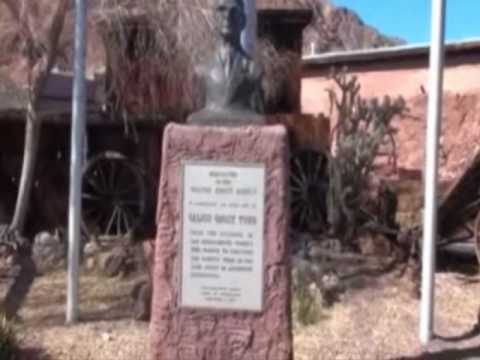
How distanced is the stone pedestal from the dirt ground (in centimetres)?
159

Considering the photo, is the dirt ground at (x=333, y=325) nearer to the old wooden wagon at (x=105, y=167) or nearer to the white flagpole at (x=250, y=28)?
the old wooden wagon at (x=105, y=167)

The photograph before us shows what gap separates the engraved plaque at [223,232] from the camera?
6320 mm

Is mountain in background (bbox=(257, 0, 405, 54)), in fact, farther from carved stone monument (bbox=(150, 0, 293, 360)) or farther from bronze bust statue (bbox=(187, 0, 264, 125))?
carved stone monument (bbox=(150, 0, 293, 360))

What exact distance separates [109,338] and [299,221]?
4.59 metres

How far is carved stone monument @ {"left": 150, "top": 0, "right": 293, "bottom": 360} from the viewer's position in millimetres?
6324

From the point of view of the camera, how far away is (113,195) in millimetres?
11930

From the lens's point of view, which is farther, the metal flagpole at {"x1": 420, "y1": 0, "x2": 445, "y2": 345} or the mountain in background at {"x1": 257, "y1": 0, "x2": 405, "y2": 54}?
the mountain in background at {"x1": 257, "y1": 0, "x2": 405, "y2": 54}

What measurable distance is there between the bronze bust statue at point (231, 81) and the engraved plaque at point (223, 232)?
0.33m

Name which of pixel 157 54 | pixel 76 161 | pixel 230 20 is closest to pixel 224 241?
pixel 230 20

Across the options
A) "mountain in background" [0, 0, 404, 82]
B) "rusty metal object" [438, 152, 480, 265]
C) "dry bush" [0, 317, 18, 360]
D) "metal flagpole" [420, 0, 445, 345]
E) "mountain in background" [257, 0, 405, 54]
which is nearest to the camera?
"dry bush" [0, 317, 18, 360]

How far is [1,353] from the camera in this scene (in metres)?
7.46

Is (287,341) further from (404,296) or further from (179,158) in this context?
(404,296)

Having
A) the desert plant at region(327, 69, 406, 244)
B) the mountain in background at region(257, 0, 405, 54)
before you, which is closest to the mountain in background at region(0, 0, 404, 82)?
the mountain in background at region(257, 0, 405, 54)

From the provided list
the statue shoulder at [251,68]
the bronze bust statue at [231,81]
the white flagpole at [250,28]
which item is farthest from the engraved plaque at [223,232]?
the white flagpole at [250,28]
